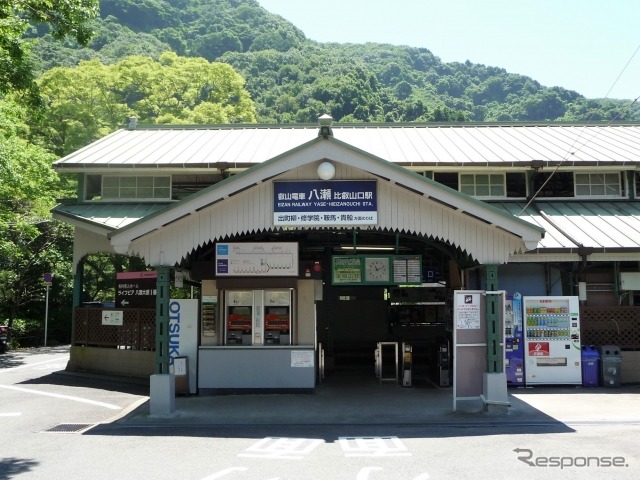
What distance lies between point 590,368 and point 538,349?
55.2 inches

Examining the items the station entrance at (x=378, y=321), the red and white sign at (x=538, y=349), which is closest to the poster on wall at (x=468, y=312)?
the red and white sign at (x=538, y=349)

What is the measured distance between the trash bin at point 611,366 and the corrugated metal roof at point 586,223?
2.58 meters

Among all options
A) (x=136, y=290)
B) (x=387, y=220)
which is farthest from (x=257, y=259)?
(x=136, y=290)

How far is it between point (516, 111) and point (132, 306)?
96748mm

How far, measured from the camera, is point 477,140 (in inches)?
803

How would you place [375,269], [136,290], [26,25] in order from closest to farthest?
[26,25] → [375,269] → [136,290]

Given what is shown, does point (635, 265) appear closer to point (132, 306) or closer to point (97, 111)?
point (132, 306)

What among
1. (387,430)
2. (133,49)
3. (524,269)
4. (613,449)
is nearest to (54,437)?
(387,430)

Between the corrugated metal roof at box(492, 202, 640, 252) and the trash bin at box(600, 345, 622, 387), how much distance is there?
8.47 ft

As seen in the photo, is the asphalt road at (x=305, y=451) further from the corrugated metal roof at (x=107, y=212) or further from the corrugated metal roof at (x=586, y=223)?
the corrugated metal roof at (x=107, y=212)

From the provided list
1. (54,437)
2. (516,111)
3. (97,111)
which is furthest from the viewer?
(516,111)

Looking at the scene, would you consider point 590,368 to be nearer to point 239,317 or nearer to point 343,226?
point 343,226

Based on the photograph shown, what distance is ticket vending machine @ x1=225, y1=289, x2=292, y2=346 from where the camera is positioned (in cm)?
1444
